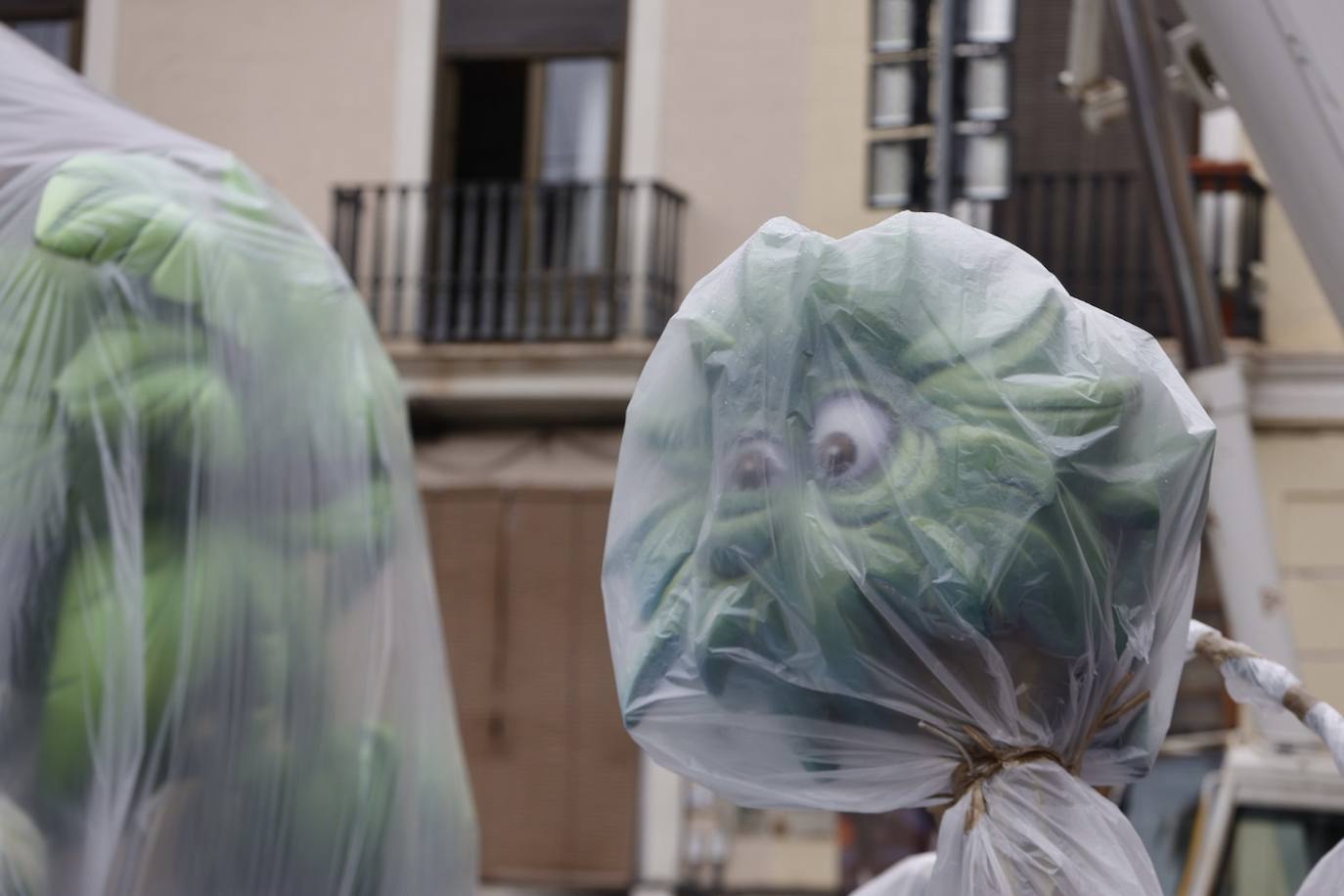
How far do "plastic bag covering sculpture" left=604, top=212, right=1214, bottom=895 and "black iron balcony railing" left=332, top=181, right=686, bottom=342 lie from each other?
8.54 m

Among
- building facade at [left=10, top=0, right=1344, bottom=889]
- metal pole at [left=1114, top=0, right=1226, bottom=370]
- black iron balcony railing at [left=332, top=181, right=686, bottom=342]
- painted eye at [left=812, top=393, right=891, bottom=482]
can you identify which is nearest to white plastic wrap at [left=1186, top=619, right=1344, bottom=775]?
painted eye at [left=812, top=393, right=891, bottom=482]

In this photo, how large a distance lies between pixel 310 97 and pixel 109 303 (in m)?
8.55

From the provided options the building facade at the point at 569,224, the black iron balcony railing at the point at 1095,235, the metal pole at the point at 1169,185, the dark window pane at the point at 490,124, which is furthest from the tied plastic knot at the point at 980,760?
the dark window pane at the point at 490,124

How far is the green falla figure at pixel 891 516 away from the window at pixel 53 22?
10190mm

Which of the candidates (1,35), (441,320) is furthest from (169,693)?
(441,320)

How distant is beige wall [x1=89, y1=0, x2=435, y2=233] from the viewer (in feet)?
34.8

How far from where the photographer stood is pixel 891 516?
5.02 feet

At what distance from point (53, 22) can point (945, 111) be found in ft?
23.1

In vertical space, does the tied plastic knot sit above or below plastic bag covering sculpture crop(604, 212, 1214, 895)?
below

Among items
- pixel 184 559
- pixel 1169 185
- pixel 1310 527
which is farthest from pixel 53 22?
pixel 184 559

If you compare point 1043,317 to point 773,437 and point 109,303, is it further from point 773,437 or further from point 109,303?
point 109,303

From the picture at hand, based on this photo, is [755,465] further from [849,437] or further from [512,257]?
[512,257]

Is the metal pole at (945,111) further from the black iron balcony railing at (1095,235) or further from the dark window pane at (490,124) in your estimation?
the dark window pane at (490,124)

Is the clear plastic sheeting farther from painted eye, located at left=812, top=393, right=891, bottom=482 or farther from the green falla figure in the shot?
painted eye, located at left=812, top=393, right=891, bottom=482
